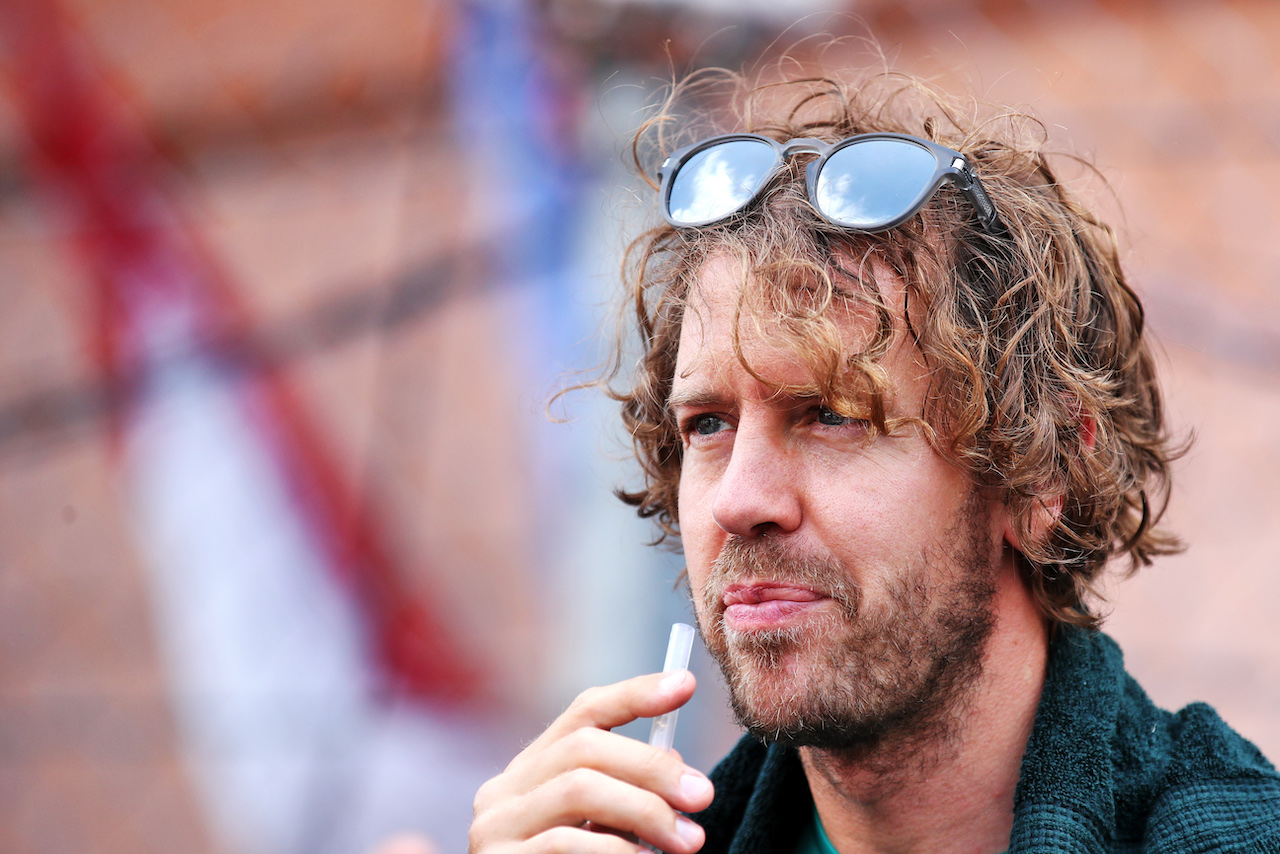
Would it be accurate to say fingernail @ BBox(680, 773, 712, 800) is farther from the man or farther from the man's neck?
the man's neck

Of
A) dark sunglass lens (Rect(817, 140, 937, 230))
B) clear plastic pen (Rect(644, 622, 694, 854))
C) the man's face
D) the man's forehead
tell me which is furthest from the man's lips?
dark sunglass lens (Rect(817, 140, 937, 230))

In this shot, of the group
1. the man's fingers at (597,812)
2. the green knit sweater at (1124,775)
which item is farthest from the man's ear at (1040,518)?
the man's fingers at (597,812)

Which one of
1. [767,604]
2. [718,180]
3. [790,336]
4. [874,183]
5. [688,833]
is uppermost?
[718,180]

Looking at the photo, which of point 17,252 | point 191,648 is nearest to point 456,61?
point 17,252

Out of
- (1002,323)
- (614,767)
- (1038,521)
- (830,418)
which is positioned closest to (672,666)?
(614,767)

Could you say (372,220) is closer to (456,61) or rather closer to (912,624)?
(456,61)

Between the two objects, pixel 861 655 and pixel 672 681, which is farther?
pixel 861 655

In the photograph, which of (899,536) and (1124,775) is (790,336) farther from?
(1124,775)

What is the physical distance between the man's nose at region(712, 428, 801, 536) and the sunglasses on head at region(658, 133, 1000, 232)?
1.03ft

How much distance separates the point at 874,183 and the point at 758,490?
44 cm

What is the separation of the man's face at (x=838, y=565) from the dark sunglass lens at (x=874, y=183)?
0.09m

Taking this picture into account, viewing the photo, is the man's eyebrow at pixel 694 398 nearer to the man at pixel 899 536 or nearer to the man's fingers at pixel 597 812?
the man at pixel 899 536

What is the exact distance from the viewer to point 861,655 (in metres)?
1.20

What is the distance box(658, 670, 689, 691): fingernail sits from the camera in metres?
1.06
